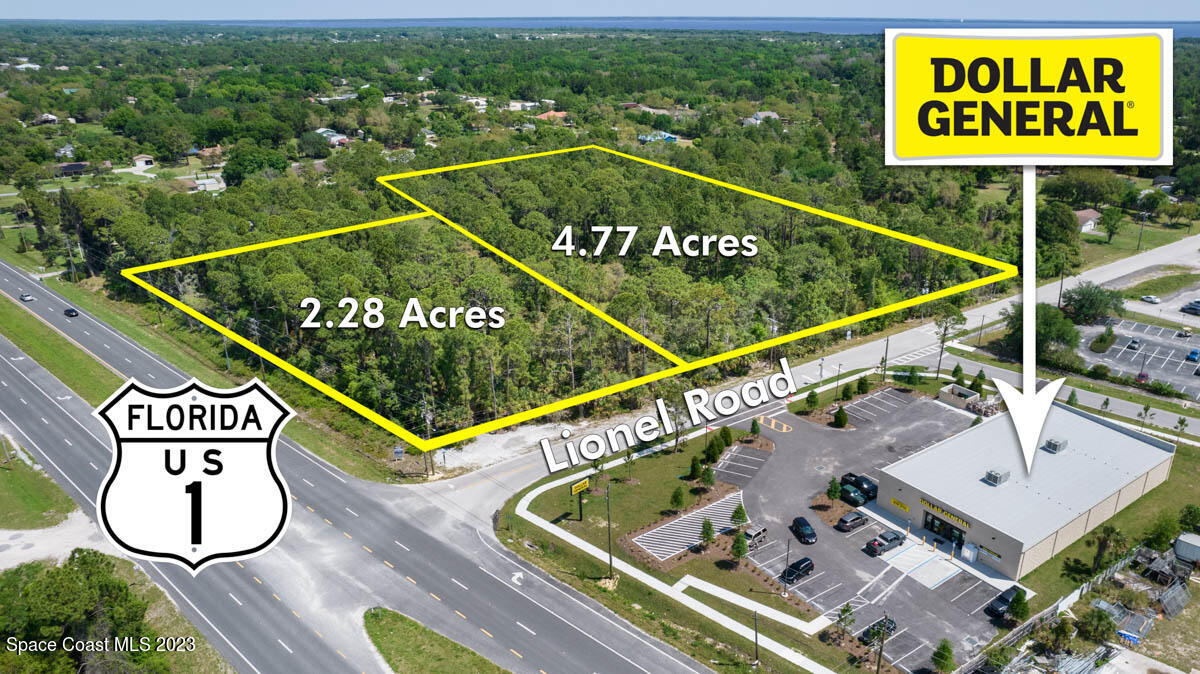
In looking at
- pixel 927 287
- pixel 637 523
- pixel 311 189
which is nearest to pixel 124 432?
pixel 637 523

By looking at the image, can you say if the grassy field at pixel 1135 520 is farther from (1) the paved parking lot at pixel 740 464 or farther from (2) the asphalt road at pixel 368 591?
(2) the asphalt road at pixel 368 591

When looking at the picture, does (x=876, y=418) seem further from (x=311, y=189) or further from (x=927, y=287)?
(x=311, y=189)

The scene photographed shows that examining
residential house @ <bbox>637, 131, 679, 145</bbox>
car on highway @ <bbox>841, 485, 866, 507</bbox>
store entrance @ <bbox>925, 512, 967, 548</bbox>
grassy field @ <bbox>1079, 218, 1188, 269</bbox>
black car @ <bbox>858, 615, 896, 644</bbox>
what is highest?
residential house @ <bbox>637, 131, 679, 145</bbox>

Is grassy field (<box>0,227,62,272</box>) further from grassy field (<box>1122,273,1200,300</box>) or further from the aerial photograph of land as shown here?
grassy field (<box>1122,273,1200,300</box>)

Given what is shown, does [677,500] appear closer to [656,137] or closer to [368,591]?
[368,591]

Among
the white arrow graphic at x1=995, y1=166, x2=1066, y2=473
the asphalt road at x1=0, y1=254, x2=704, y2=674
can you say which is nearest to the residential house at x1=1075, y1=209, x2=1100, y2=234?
the asphalt road at x1=0, y1=254, x2=704, y2=674

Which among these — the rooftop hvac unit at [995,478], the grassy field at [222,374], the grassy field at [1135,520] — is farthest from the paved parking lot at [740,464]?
the grassy field at [222,374]
